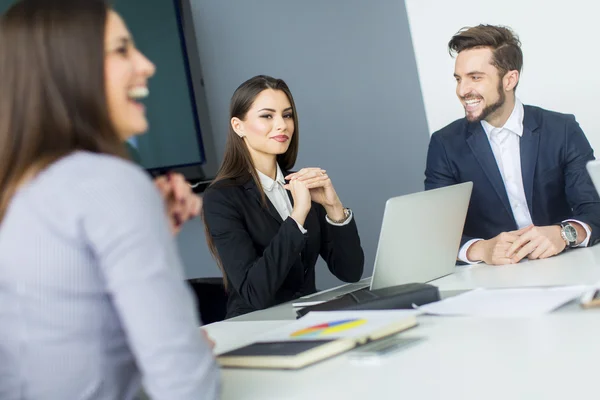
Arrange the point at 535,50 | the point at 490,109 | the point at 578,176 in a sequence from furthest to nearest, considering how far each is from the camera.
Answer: the point at 535,50, the point at 490,109, the point at 578,176

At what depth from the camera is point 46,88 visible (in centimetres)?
105

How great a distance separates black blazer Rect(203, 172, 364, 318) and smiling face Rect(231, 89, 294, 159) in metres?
0.15

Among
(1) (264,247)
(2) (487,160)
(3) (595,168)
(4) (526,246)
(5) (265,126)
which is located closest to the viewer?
(3) (595,168)

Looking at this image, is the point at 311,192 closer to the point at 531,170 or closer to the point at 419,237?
the point at 419,237

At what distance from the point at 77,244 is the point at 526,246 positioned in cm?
170

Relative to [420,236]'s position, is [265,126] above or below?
above

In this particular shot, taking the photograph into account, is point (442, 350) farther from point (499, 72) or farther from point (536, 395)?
point (499, 72)

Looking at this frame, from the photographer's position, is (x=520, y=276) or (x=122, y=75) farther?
(x=520, y=276)

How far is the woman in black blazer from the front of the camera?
2.35 metres

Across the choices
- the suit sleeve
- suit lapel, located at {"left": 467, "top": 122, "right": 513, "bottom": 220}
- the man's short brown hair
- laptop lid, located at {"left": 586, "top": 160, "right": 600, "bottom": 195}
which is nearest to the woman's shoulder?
laptop lid, located at {"left": 586, "top": 160, "right": 600, "bottom": 195}

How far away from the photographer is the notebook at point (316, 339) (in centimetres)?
124

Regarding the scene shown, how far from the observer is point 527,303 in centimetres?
151

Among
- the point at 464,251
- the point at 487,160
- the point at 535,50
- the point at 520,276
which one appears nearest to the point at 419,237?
the point at 520,276

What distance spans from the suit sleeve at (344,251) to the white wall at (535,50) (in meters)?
2.08
